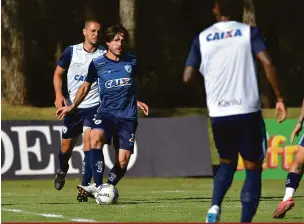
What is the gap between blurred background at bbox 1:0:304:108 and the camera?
3703 centimetres

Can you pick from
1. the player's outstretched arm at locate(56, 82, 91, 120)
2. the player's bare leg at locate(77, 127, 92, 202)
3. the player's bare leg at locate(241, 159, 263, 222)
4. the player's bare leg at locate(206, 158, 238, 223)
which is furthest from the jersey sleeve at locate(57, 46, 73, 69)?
the player's bare leg at locate(241, 159, 263, 222)

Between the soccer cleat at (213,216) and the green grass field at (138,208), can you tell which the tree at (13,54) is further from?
the soccer cleat at (213,216)

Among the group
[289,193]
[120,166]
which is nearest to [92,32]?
[120,166]

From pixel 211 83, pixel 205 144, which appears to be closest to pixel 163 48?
pixel 205 144

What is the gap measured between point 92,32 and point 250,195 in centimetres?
562

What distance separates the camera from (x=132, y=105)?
15.1 meters

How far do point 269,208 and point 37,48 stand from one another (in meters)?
25.2

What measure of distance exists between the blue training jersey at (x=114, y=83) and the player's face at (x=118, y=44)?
0.15 meters

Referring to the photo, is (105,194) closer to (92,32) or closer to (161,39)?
(92,32)

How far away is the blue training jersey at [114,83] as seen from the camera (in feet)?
48.8

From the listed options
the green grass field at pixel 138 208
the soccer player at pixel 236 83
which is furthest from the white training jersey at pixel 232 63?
the green grass field at pixel 138 208

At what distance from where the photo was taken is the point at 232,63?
10766mm

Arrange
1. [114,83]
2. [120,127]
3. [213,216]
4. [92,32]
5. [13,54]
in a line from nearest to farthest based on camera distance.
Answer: [213,216]
[114,83]
[120,127]
[92,32]
[13,54]

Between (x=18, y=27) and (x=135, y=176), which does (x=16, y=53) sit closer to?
(x=18, y=27)
